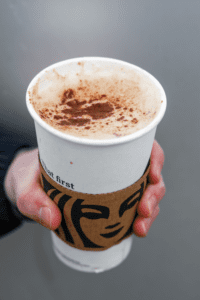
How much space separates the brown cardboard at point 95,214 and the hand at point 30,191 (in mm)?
32

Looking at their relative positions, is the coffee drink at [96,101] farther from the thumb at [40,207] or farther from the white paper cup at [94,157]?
the thumb at [40,207]

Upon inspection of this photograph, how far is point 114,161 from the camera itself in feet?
1.84

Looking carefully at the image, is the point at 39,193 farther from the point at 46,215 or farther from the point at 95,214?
the point at 95,214

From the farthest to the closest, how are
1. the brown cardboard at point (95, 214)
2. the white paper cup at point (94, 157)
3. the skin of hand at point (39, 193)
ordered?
the skin of hand at point (39, 193)
the brown cardboard at point (95, 214)
the white paper cup at point (94, 157)

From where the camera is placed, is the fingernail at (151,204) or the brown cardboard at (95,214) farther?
the fingernail at (151,204)

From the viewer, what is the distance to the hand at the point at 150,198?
0.78 metres

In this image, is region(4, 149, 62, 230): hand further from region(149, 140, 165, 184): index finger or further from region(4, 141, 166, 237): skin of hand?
region(149, 140, 165, 184): index finger

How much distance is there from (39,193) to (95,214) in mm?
224

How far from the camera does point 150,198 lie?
2.81 ft

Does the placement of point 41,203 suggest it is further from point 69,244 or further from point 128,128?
point 128,128

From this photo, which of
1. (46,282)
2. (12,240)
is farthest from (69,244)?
(12,240)

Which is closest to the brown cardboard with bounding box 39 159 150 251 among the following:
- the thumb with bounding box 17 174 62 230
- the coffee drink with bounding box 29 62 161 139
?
the thumb with bounding box 17 174 62 230

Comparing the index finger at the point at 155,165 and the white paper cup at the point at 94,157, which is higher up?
the white paper cup at the point at 94,157

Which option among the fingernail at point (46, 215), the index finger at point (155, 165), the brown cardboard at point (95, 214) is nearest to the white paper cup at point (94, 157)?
the brown cardboard at point (95, 214)
